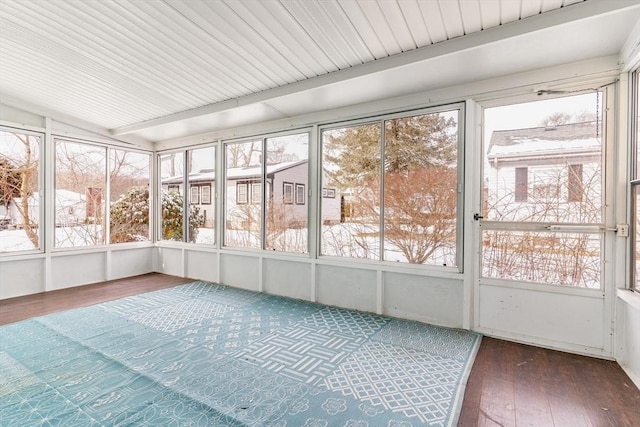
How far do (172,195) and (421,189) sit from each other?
15.7ft

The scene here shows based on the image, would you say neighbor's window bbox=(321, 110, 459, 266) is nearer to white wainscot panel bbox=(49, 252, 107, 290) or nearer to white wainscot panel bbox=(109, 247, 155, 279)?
white wainscot panel bbox=(109, 247, 155, 279)

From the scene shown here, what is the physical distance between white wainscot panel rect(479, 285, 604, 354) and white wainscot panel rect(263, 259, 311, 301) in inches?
87.6

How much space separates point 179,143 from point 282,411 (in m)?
5.31

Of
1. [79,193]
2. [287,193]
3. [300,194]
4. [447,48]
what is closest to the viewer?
[447,48]

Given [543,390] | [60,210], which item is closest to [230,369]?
[543,390]

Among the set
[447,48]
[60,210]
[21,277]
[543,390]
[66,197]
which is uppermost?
[447,48]

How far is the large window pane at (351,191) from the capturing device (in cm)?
398

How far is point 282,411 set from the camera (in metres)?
1.99

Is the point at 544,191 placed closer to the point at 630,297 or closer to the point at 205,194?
the point at 630,297

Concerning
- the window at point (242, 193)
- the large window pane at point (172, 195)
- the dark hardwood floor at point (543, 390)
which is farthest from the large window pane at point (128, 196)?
the dark hardwood floor at point (543, 390)

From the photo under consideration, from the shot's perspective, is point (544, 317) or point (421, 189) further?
point (421, 189)

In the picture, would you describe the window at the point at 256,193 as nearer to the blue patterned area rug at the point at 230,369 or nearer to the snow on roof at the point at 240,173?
the snow on roof at the point at 240,173

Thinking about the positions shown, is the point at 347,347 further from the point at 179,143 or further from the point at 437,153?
the point at 179,143

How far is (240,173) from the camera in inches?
206
